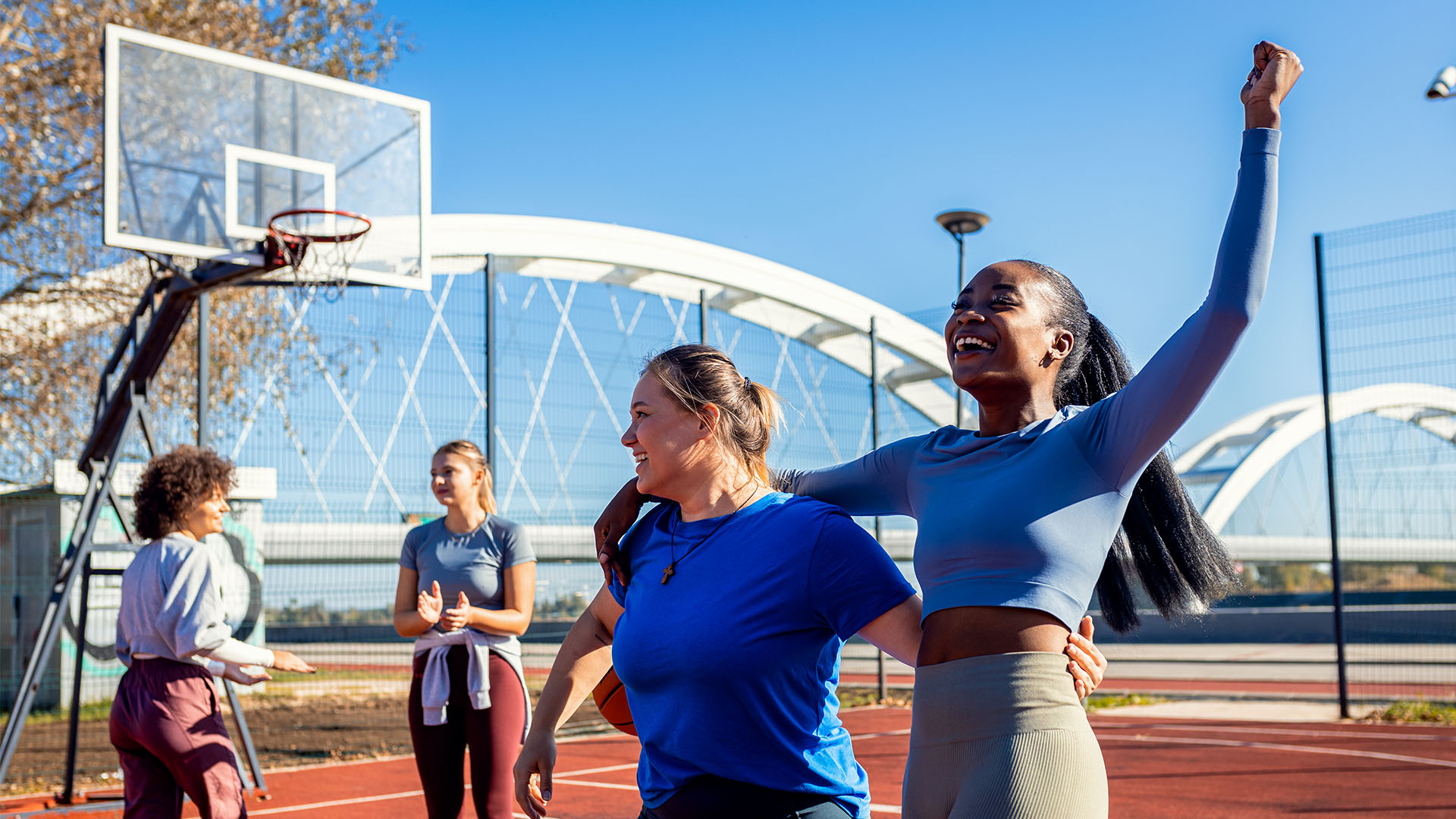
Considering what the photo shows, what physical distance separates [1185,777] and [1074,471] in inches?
255

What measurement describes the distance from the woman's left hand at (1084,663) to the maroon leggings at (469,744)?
288 centimetres

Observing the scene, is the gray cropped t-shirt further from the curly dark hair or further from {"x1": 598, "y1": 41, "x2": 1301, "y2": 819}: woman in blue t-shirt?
{"x1": 598, "y1": 41, "x2": 1301, "y2": 819}: woman in blue t-shirt

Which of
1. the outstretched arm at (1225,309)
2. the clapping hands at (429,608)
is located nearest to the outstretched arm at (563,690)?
the outstretched arm at (1225,309)

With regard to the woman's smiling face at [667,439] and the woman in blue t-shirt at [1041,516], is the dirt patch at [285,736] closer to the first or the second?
the woman's smiling face at [667,439]

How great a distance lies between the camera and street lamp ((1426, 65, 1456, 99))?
8.44m

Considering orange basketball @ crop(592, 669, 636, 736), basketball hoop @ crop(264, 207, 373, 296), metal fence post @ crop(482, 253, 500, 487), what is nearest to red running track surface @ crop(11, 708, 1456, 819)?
metal fence post @ crop(482, 253, 500, 487)

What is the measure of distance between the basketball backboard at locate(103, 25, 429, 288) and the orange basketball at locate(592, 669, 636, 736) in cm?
643

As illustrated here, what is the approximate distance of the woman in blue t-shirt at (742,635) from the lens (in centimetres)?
208

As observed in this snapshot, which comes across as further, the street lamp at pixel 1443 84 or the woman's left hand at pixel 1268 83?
the street lamp at pixel 1443 84

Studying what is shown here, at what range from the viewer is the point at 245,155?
29.1 feet

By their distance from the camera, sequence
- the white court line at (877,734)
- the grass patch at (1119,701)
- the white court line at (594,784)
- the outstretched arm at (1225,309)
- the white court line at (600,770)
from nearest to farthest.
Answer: the outstretched arm at (1225,309)
the white court line at (594,784)
the white court line at (600,770)
the white court line at (877,734)
the grass patch at (1119,701)

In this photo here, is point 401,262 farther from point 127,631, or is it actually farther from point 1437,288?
point 1437,288

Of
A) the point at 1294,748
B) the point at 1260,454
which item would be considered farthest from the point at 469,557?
the point at 1260,454

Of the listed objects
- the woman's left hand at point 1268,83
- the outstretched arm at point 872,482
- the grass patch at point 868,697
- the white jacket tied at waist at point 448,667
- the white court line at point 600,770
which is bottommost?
the grass patch at point 868,697
